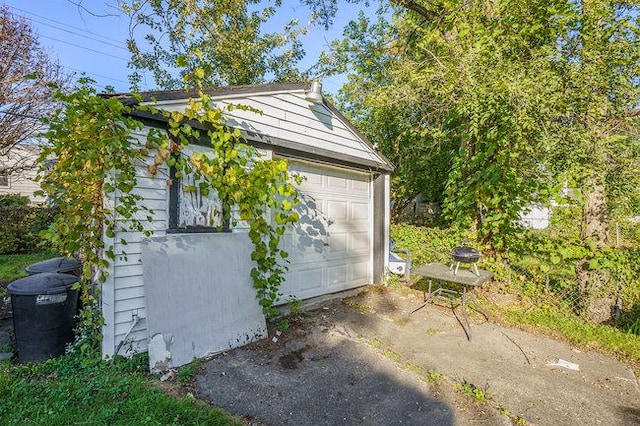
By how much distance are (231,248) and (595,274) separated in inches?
207

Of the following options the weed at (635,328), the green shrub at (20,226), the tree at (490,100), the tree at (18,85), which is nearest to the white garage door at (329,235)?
the tree at (490,100)

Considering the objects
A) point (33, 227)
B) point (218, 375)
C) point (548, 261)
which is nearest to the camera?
point (218, 375)

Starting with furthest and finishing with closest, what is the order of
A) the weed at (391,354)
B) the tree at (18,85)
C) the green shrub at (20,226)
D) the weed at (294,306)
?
the tree at (18,85), the green shrub at (20,226), the weed at (294,306), the weed at (391,354)

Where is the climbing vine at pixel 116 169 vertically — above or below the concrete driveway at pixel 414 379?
above

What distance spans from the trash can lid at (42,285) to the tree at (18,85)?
8556 millimetres

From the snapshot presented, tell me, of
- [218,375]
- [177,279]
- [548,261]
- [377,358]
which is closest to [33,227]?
[177,279]

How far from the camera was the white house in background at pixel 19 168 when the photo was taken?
10508 mm

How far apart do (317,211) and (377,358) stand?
8.05 feet

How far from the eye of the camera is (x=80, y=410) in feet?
8.41

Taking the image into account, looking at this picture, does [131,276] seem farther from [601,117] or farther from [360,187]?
[601,117]

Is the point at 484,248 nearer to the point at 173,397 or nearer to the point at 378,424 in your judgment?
the point at 378,424

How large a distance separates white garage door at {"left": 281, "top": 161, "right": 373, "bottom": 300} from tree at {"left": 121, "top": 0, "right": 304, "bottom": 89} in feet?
18.6

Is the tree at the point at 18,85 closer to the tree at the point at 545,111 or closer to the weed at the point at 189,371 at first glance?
the weed at the point at 189,371

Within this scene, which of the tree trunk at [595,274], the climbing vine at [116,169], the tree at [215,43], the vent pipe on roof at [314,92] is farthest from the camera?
the tree at [215,43]
